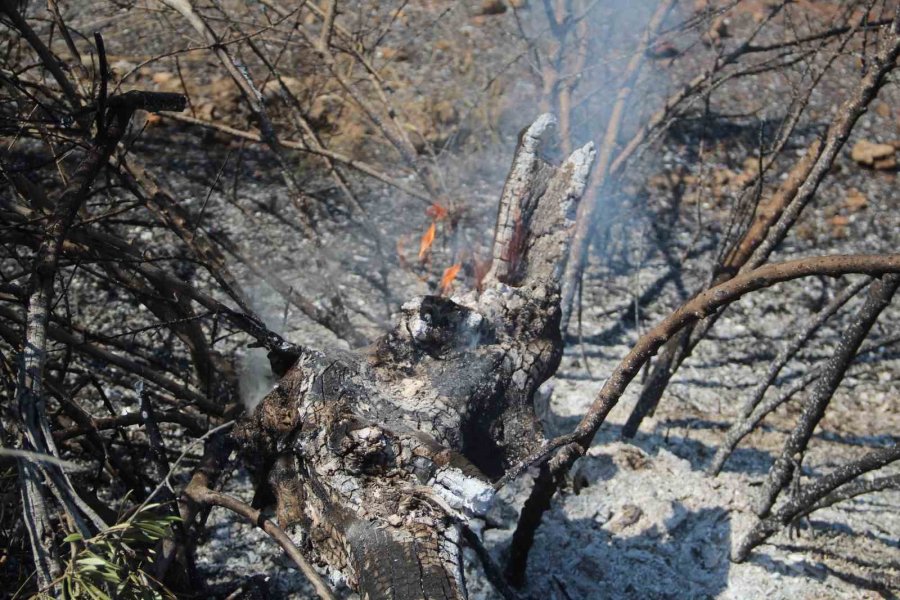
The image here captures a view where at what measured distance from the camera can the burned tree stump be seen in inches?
74.4

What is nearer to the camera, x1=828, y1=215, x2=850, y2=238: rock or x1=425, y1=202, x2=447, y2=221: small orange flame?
x1=425, y1=202, x2=447, y2=221: small orange flame

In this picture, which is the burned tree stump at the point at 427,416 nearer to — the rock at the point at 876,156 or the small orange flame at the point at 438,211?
the small orange flame at the point at 438,211

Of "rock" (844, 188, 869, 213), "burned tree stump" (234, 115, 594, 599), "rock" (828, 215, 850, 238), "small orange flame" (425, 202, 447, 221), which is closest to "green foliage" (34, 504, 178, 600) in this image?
"burned tree stump" (234, 115, 594, 599)

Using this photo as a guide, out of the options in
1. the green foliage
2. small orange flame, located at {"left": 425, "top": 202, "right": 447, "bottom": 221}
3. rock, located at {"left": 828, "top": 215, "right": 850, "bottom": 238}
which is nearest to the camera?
the green foliage

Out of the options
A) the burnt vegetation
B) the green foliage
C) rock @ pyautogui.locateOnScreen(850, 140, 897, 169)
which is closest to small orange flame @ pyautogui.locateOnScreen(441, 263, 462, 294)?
the burnt vegetation

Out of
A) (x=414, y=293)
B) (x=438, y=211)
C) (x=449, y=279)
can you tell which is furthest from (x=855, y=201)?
(x=449, y=279)

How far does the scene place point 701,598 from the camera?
9.37ft

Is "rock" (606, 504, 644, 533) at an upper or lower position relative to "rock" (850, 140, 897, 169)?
lower

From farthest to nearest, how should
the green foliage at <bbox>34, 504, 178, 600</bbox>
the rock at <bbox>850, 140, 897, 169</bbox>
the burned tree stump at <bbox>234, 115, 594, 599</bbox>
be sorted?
the rock at <bbox>850, 140, 897, 169</bbox> < the burned tree stump at <bbox>234, 115, 594, 599</bbox> < the green foliage at <bbox>34, 504, 178, 600</bbox>

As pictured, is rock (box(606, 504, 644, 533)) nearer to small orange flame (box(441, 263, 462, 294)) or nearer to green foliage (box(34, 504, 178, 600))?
small orange flame (box(441, 263, 462, 294))

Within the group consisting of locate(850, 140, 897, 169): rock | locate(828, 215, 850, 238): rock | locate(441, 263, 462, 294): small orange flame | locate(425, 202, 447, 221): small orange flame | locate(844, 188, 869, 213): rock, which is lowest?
locate(441, 263, 462, 294): small orange flame

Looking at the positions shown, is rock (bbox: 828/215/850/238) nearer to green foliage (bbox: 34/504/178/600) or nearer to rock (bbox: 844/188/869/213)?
rock (bbox: 844/188/869/213)

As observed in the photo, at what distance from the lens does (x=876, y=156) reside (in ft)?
15.5

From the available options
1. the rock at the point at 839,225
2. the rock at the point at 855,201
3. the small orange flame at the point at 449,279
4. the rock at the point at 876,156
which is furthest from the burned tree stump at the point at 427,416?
the rock at the point at 876,156
